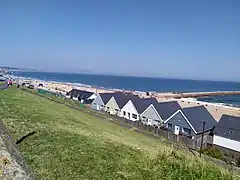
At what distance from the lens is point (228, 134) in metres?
32.2

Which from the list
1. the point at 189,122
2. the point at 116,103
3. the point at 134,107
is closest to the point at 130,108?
the point at 134,107

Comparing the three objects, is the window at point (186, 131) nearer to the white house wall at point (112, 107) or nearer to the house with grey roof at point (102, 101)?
the white house wall at point (112, 107)

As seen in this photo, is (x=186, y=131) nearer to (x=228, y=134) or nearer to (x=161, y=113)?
(x=228, y=134)

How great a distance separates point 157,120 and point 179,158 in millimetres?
33845

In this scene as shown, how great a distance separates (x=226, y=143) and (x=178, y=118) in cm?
776

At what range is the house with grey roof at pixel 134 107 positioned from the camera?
154 ft

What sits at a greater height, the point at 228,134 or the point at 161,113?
the point at 161,113

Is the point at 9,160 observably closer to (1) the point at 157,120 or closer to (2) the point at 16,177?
(2) the point at 16,177

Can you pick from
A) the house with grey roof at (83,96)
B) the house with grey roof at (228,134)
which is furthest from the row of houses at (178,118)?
the house with grey roof at (83,96)

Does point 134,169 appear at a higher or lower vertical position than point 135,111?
higher

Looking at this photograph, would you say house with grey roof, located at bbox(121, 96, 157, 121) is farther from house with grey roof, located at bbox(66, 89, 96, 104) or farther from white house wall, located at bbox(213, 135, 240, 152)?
house with grey roof, located at bbox(66, 89, 96, 104)

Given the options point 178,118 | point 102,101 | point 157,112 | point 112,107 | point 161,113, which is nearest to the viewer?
point 178,118

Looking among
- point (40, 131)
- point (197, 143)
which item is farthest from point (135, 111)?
point (40, 131)

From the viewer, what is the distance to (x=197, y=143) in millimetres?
32719
